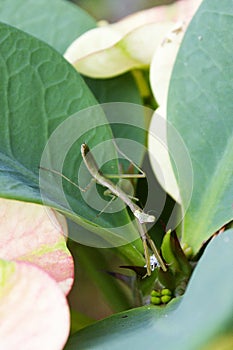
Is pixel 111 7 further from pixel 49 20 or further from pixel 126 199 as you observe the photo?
pixel 126 199

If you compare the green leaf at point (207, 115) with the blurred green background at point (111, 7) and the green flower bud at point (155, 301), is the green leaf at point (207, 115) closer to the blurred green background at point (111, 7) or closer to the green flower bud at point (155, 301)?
the green flower bud at point (155, 301)

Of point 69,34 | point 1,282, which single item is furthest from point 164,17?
point 1,282

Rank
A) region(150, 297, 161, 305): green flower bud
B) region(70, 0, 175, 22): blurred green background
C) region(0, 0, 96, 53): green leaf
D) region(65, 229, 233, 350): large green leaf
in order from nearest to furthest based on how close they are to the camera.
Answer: region(65, 229, 233, 350): large green leaf, region(150, 297, 161, 305): green flower bud, region(0, 0, 96, 53): green leaf, region(70, 0, 175, 22): blurred green background

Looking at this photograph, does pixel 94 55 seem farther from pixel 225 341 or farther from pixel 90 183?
pixel 225 341

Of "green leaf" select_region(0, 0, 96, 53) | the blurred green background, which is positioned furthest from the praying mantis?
the blurred green background

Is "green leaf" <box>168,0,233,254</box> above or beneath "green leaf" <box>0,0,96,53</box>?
above

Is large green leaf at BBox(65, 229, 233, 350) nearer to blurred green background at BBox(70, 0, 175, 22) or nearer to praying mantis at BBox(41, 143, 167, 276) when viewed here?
praying mantis at BBox(41, 143, 167, 276)
